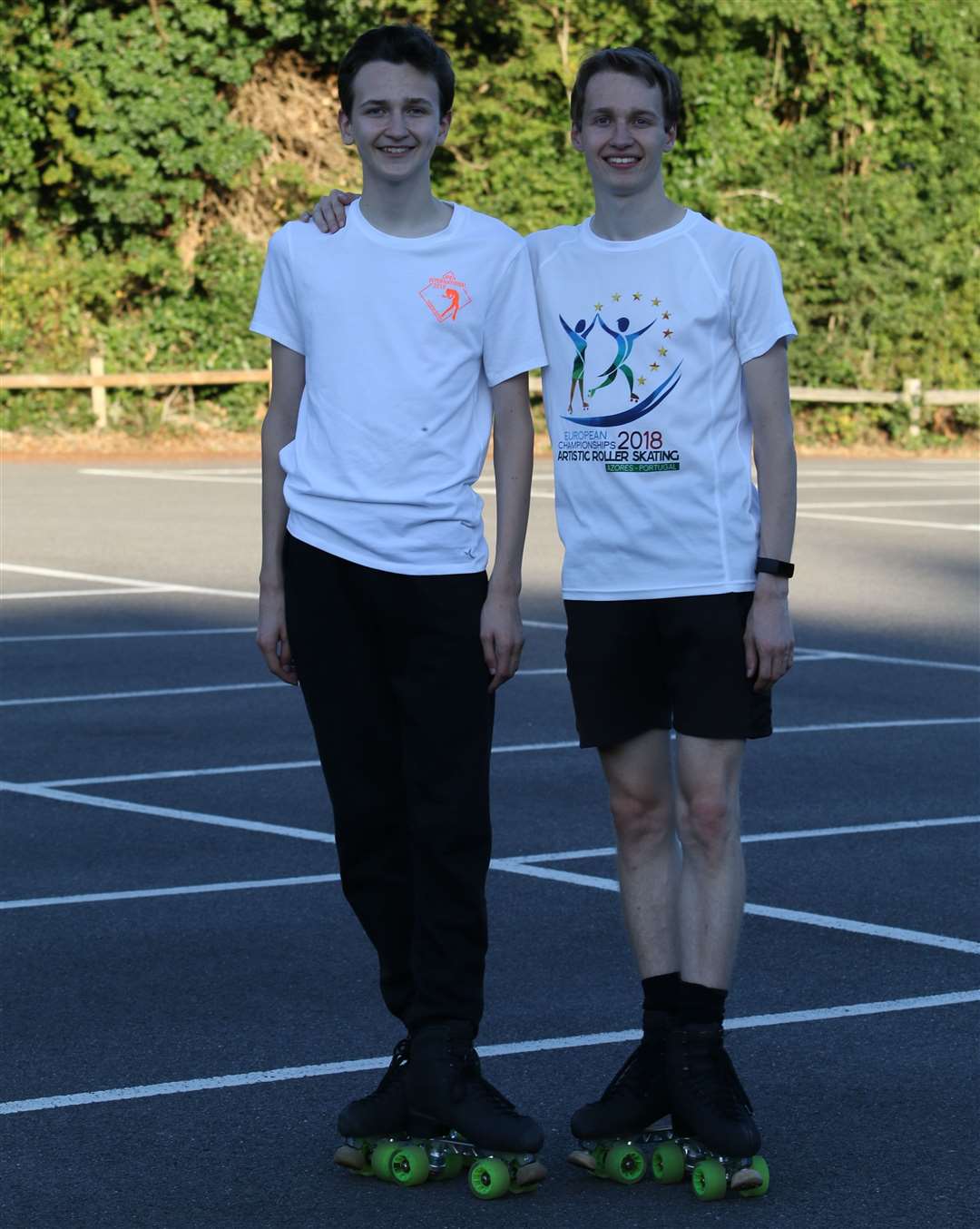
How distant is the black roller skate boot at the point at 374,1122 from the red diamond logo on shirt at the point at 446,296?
1.47m

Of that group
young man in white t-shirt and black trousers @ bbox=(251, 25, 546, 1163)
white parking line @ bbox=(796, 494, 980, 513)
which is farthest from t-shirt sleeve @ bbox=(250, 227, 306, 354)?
white parking line @ bbox=(796, 494, 980, 513)

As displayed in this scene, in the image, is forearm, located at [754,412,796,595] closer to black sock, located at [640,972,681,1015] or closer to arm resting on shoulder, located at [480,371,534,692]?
→ arm resting on shoulder, located at [480,371,534,692]

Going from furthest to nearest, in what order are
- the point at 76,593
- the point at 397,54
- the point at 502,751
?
the point at 76,593
the point at 502,751
the point at 397,54

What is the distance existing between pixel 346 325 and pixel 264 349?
102 feet

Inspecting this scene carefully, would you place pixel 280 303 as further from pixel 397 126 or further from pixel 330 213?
pixel 397 126

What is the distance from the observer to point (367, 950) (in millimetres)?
6008

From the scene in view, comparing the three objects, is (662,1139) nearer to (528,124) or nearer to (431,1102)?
(431,1102)

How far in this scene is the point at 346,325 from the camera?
13.6ft

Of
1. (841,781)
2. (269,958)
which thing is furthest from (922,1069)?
(841,781)

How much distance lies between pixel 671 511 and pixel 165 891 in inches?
118

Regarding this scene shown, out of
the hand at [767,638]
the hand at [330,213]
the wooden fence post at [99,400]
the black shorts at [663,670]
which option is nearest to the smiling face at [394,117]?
the hand at [330,213]

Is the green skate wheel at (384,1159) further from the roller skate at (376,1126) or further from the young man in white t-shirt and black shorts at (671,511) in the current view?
the young man in white t-shirt and black shorts at (671,511)

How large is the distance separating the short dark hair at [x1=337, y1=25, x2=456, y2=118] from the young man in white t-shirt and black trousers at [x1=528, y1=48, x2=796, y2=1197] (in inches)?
11.7

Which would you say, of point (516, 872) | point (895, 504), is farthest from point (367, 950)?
point (895, 504)
